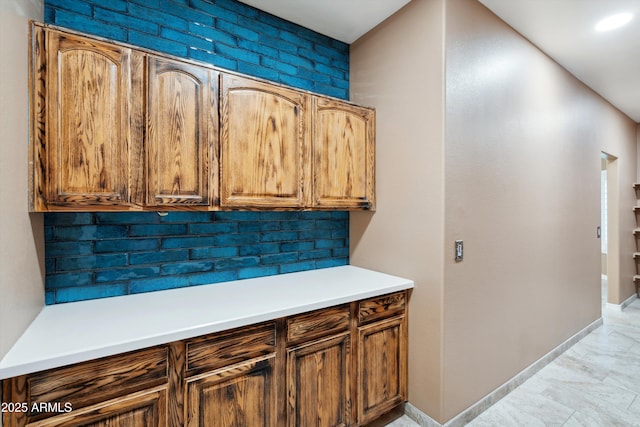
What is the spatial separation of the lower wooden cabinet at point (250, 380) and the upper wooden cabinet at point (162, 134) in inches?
25.9

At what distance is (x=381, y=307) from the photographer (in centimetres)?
186

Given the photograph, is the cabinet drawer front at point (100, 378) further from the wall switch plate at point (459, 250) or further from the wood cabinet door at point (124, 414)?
the wall switch plate at point (459, 250)

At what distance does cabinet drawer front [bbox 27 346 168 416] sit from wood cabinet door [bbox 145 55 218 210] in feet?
2.18

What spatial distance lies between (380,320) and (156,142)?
5.08 ft

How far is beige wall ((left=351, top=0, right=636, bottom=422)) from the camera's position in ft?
6.03

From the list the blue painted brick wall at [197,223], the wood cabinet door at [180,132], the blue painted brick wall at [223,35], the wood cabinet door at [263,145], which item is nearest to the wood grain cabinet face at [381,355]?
the blue painted brick wall at [197,223]

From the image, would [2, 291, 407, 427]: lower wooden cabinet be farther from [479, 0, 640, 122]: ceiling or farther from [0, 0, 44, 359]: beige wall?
[479, 0, 640, 122]: ceiling

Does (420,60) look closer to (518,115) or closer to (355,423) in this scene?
(518,115)

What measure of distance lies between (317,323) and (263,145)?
3.34 feet

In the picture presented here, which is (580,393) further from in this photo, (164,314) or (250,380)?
(164,314)

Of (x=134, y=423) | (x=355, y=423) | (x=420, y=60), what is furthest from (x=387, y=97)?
(x=134, y=423)

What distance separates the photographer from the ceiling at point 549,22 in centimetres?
199

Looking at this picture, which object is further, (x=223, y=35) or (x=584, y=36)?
(x=584, y=36)

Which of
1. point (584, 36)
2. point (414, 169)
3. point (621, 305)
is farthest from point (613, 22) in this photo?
point (621, 305)
